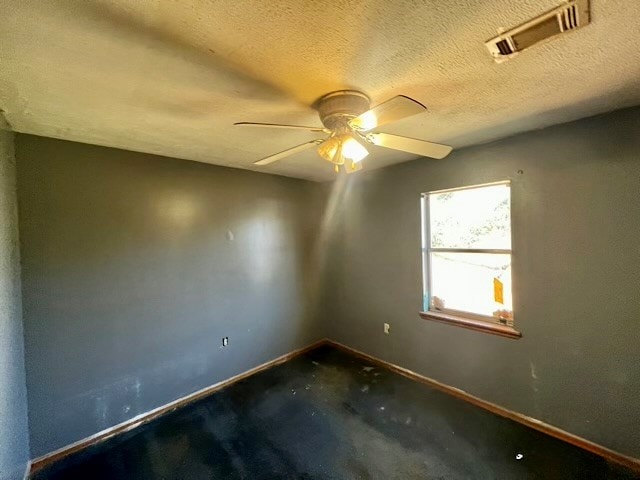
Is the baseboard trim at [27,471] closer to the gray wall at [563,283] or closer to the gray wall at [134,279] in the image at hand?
the gray wall at [134,279]

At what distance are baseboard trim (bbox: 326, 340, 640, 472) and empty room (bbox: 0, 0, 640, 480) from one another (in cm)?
1

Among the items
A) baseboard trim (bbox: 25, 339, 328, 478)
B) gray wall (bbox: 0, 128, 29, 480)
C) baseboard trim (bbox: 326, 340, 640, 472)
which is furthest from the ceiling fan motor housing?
baseboard trim (bbox: 25, 339, 328, 478)

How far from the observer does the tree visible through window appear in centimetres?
239

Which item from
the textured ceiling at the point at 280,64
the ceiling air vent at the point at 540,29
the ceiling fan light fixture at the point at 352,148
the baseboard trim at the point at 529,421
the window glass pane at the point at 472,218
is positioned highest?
the textured ceiling at the point at 280,64

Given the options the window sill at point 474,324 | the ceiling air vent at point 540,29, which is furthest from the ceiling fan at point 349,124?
the window sill at point 474,324

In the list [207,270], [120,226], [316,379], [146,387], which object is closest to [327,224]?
[207,270]

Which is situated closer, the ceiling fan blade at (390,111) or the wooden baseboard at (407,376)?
the ceiling fan blade at (390,111)

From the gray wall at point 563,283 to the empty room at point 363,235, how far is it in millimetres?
15

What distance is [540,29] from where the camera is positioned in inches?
40.8


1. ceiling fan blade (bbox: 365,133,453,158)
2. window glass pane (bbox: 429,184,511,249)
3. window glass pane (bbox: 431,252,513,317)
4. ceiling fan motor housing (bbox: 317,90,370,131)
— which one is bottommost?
window glass pane (bbox: 431,252,513,317)

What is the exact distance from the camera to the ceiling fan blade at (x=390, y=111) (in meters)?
1.14

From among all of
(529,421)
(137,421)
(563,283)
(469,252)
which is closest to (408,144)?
(469,252)

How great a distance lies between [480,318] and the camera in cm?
254

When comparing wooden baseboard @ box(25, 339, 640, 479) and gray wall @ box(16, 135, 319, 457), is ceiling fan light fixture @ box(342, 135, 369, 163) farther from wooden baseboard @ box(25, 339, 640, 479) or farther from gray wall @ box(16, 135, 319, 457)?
wooden baseboard @ box(25, 339, 640, 479)
